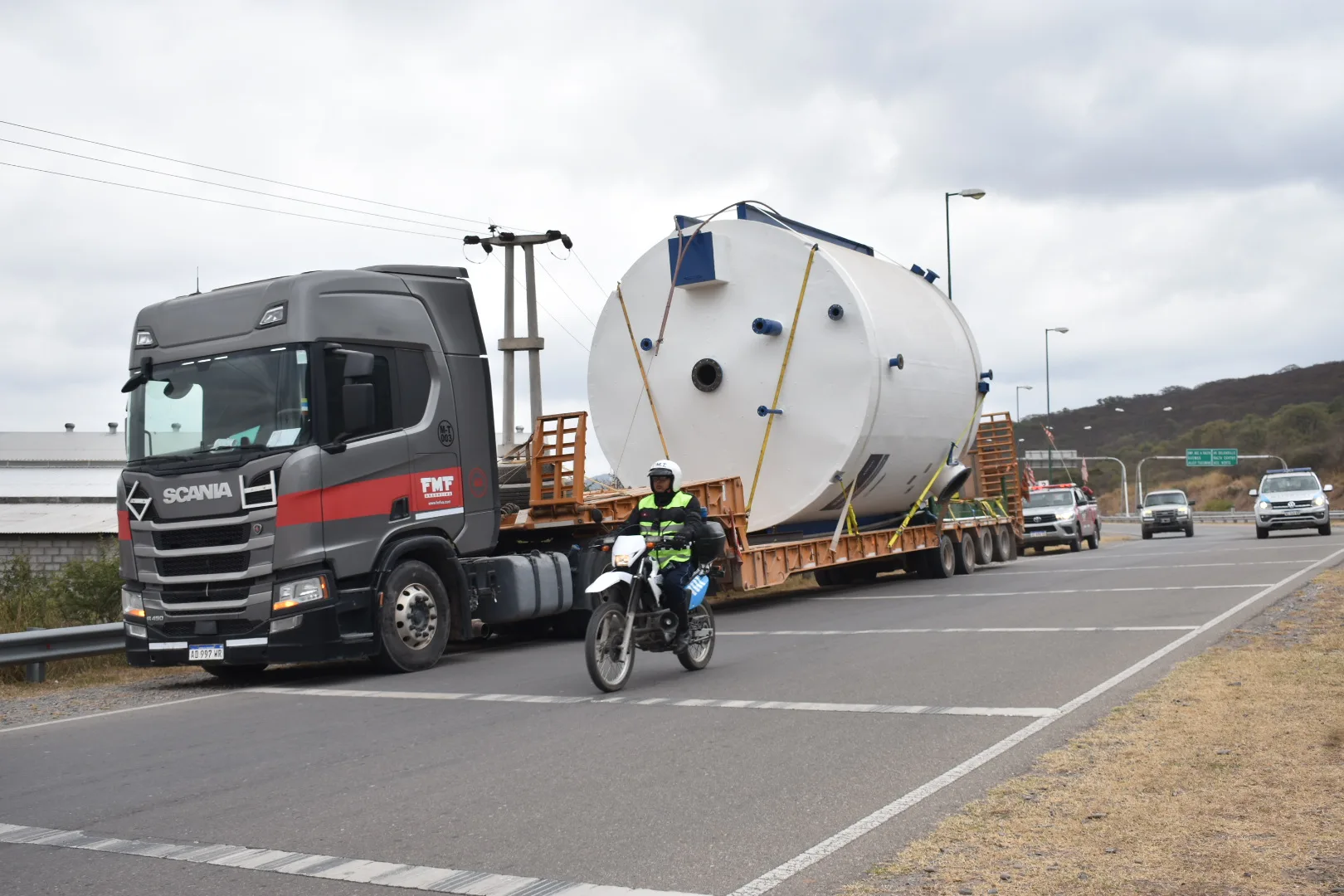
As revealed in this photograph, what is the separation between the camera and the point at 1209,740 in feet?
23.3

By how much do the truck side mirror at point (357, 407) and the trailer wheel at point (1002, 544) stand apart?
18252mm

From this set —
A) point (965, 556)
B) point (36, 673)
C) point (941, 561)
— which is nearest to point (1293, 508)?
point (965, 556)

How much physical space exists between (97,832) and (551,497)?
8919 millimetres

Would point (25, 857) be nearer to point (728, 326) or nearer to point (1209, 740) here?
point (1209, 740)

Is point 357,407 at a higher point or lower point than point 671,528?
higher

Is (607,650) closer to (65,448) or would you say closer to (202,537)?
(202,537)

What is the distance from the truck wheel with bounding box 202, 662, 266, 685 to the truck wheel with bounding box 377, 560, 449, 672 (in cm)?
134

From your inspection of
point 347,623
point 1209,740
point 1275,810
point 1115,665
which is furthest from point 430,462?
point 1275,810

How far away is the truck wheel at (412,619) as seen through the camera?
38.6 ft

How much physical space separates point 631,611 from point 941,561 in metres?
13.7

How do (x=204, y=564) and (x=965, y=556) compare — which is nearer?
(x=204, y=564)

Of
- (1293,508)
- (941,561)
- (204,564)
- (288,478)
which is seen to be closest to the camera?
(288,478)

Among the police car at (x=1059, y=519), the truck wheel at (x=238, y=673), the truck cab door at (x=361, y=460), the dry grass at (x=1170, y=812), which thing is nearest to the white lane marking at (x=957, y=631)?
the dry grass at (x=1170, y=812)

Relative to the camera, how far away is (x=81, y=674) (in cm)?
1321
